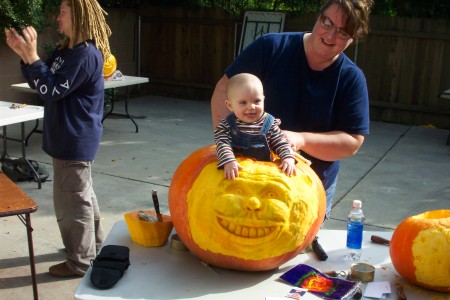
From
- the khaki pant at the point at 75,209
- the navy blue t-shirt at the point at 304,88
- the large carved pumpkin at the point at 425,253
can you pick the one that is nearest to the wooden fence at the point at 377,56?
the khaki pant at the point at 75,209

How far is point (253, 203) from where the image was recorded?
196cm

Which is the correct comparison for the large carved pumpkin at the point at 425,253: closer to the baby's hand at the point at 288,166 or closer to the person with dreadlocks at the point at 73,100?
the baby's hand at the point at 288,166

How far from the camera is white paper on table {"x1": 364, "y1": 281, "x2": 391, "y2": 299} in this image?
6.62 ft

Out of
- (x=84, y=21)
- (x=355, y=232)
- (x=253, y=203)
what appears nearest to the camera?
(x=253, y=203)

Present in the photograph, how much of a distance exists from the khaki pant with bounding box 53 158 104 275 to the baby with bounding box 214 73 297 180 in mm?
1701

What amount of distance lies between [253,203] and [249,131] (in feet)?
0.93

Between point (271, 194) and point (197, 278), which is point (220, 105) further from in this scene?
point (197, 278)

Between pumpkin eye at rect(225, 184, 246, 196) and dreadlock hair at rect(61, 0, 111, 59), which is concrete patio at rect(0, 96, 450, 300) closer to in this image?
dreadlock hair at rect(61, 0, 111, 59)

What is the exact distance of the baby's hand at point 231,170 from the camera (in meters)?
1.99

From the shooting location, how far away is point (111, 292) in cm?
199

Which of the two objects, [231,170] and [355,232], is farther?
[355,232]

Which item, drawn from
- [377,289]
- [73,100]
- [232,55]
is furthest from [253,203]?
[232,55]

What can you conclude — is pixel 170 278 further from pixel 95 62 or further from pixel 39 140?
pixel 39 140

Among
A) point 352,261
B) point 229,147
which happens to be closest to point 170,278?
point 229,147
